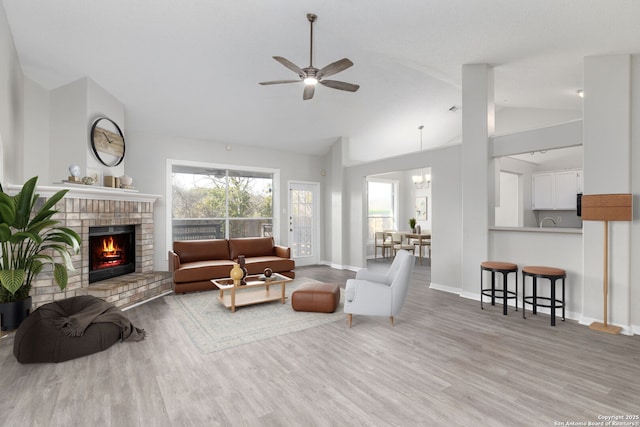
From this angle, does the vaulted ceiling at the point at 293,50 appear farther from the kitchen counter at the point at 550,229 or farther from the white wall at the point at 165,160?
the kitchen counter at the point at 550,229

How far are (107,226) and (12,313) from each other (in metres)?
1.56

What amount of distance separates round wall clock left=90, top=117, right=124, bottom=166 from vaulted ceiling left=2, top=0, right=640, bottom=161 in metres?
0.53

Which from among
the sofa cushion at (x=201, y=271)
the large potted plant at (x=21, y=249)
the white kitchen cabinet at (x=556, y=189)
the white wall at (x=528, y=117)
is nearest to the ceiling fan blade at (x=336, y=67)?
the large potted plant at (x=21, y=249)

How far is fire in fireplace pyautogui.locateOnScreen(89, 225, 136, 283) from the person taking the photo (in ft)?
Result: 14.3

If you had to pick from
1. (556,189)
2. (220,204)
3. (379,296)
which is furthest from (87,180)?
(556,189)

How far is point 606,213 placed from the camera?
3383 millimetres

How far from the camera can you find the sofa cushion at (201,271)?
492 cm

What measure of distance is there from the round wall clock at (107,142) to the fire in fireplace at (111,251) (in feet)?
3.36

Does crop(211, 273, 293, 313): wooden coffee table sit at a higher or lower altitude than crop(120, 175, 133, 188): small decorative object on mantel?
lower

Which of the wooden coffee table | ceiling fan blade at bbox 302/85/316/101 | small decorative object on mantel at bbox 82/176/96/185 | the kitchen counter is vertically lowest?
the wooden coffee table

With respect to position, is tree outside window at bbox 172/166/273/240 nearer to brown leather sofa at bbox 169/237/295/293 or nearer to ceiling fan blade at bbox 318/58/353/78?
brown leather sofa at bbox 169/237/295/293

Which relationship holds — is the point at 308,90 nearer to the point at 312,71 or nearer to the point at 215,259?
the point at 312,71

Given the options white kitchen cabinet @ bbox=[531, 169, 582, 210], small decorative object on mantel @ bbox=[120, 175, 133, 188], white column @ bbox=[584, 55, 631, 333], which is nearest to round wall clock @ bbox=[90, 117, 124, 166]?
small decorative object on mantel @ bbox=[120, 175, 133, 188]

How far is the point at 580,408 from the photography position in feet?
6.75
